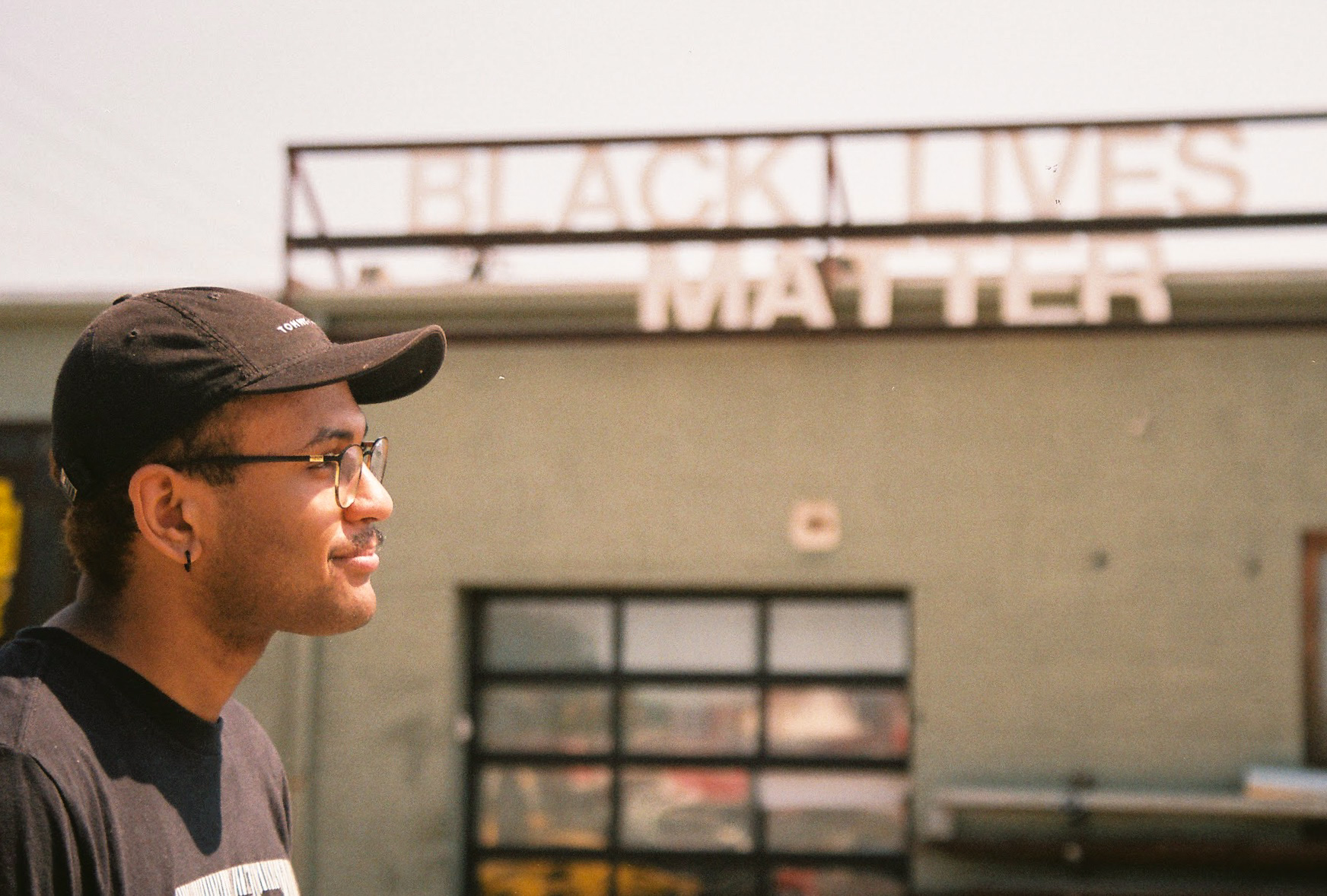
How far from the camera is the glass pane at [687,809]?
7.48 meters

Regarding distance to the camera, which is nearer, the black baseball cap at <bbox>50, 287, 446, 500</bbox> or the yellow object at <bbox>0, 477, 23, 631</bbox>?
the black baseball cap at <bbox>50, 287, 446, 500</bbox>

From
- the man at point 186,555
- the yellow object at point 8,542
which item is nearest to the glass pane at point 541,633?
the yellow object at point 8,542

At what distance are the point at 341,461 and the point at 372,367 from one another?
144 millimetres

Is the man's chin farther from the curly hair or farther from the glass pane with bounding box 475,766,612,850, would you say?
the glass pane with bounding box 475,766,612,850

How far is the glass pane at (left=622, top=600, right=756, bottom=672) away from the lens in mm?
7641

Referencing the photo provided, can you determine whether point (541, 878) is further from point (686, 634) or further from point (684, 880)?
point (686, 634)

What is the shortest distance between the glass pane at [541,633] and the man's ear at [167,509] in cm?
627

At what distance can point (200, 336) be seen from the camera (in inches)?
57.9

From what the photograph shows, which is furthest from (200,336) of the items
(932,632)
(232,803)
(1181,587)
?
(1181,587)

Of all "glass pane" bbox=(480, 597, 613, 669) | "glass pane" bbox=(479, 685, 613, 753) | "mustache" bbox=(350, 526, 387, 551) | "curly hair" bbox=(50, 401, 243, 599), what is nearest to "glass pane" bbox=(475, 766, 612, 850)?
"glass pane" bbox=(479, 685, 613, 753)

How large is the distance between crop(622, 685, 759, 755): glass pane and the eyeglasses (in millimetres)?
6134

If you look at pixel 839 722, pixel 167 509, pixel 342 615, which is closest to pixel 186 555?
pixel 167 509

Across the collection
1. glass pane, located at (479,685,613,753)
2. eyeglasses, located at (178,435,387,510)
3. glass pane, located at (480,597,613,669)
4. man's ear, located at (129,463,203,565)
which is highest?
eyeglasses, located at (178,435,387,510)

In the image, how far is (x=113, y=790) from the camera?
1.37 metres
